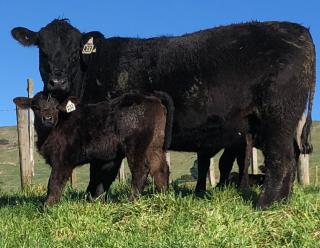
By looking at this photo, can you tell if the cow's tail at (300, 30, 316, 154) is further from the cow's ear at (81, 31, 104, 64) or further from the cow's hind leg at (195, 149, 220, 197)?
the cow's ear at (81, 31, 104, 64)

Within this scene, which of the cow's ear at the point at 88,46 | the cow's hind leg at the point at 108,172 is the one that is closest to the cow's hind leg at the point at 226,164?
the cow's hind leg at the point at 108,172

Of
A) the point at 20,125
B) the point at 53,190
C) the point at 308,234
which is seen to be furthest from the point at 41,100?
the point at 20,125

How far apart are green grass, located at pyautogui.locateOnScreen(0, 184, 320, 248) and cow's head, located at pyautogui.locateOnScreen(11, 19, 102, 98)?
1.79m

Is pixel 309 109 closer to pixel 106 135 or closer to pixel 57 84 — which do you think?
pixel 106 135

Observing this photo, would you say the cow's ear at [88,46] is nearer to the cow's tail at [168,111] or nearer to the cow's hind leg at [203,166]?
the cow's tail at [168,111]

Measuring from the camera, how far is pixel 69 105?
7.55m

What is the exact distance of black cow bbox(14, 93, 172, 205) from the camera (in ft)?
23.7

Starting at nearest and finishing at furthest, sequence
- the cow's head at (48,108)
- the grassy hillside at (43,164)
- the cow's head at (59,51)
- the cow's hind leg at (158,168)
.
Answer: the cow's hind leg at (158,168) < the cow's head at (48,108) < the cow's head at (59,51) < the grassy hillside at (43,164)

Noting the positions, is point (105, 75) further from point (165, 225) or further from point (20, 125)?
point (20, 125)

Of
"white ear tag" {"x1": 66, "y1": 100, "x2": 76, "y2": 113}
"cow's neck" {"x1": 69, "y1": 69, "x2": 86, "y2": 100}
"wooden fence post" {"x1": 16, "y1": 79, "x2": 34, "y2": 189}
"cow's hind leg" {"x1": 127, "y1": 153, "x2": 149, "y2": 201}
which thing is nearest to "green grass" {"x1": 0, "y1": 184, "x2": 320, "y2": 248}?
"cow's hind leg" {"x1": 127, "y1": 153, "x2": 149, "y2": 201}

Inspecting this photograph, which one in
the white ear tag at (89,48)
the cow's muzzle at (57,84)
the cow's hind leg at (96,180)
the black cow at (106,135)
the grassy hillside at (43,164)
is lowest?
the grassy hillside at (43,164)

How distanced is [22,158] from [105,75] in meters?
5.62

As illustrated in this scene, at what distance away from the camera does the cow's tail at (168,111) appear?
716 centimetres

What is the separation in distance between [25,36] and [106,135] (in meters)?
2.08
